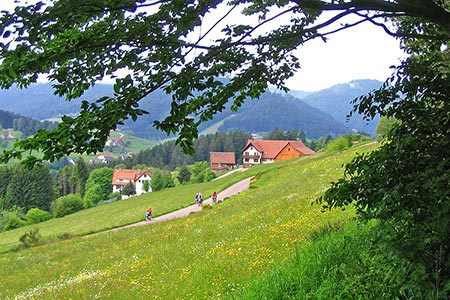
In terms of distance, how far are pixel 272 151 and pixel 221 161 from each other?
101 ft

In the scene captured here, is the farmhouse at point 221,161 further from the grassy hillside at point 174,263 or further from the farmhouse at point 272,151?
the grassy hillside at point 174,263

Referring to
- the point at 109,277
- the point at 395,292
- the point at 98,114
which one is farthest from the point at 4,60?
the point at 109,277

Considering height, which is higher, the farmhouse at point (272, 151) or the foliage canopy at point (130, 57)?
the foliage canopy at point (130, 57)

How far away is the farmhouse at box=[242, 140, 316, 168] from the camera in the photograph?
418 feet

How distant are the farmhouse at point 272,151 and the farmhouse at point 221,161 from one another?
52.6ft

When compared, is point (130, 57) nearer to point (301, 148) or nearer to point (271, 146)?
point (301, 148)

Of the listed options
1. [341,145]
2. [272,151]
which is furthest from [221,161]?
[341,145]

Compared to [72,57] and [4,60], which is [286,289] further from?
[4,60]

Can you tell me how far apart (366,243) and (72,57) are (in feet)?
18.5

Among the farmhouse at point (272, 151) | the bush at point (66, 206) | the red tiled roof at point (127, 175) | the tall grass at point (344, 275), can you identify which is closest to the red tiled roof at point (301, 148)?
the farmhouse at point (272, 151)

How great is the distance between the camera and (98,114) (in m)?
3.97

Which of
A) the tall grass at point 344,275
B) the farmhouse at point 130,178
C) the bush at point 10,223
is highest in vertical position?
the tall grass at point 344,275

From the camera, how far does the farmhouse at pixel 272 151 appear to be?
127 metres

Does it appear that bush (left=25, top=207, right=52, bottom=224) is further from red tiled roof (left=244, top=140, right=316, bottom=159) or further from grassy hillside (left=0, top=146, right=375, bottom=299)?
red tiled roof (left=244, top=140, right=316, bottom=159)
